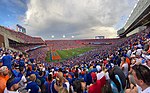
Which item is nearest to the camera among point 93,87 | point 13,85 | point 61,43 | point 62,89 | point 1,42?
point 93,87

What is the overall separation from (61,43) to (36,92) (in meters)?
83.5

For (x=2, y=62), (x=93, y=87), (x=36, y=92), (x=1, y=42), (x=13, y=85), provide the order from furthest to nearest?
(x=1, y=42), (x=2, y=62), (x=36, y=92), (x=13, y=85), (x=93, y=87)

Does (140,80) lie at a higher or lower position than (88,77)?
higher

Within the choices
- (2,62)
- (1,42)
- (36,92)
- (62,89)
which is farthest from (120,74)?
(1,42)

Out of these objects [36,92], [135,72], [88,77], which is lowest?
[36,92]

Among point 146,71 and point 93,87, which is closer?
point 146,71

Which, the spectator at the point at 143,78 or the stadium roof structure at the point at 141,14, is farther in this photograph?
the stadium roof structure at the point at 141,14

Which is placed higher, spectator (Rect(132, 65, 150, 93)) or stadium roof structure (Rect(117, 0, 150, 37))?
stadium roof structure (Rect(117, 0, 150, 37))

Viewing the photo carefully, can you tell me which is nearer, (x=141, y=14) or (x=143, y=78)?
(x=143, y=78)

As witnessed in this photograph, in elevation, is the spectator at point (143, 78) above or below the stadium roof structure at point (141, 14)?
below

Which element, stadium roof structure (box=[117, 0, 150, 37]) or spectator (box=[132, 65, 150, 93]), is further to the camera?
stadium roof structure (box=[117, 0, 150, 37])

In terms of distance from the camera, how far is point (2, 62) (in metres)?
7.95

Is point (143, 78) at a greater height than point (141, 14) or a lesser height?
lesser

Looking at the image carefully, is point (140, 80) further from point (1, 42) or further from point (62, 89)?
point (1, 42)
